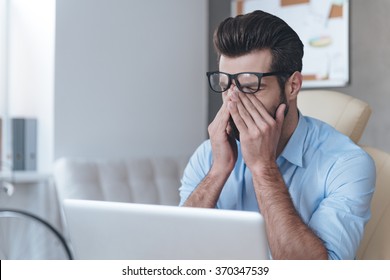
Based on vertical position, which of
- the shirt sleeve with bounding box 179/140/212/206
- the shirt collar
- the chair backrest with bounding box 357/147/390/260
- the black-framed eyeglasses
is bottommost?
the chair backrest with bounding box 357/147/390/260

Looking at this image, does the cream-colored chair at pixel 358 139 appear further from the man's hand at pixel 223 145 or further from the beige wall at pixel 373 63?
the beige wall at pixel 373 63

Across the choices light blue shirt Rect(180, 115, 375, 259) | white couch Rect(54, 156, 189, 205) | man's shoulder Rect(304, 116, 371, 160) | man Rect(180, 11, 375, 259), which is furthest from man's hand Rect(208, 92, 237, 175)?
white couch Rect(54, 156, 189, 205)

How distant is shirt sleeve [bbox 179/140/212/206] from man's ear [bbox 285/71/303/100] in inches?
12.8

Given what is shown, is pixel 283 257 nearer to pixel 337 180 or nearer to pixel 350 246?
pixel 350 246

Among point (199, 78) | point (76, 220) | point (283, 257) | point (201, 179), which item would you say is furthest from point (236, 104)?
point (199, 78)

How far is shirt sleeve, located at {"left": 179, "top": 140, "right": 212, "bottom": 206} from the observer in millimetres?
2006

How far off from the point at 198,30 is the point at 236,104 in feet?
8.70

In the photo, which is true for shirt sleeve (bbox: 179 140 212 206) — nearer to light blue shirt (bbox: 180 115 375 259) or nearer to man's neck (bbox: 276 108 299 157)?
light blue shirt (bbox: 180 115 375 259)

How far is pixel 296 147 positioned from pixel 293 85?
0.18 m

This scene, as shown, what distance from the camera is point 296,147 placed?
5.97ft

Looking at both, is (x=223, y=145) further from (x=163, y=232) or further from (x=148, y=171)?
(x=148, y=171)

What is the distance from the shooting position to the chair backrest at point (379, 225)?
72.4 inches

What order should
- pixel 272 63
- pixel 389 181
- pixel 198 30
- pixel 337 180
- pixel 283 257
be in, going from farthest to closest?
pixel 198 30, pixel 389 181, pixel 272 63, pixel 337 180, pixel 283 257

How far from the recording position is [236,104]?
5.80ft
